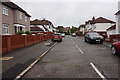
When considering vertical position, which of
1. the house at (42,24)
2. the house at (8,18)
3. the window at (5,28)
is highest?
the house at (42,24)

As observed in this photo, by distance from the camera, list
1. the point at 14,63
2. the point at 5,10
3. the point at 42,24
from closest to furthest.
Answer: the point at 14,63, the point at 5,10, the point at 42,24

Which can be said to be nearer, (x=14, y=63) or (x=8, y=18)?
(x=14, y=63)

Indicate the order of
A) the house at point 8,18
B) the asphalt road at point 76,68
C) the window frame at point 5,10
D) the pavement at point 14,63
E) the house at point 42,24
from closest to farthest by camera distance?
the asphalt road at point 76,68 < the pavement at point 14,63 < the house at point 8,18 < the window frame at point 5,10 < the house at point 42,24

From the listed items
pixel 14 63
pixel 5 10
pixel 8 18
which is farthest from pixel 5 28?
pixel 14 63

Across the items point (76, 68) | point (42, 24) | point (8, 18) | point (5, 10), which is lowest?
point (76, 68)

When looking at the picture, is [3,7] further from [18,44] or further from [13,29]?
[18,44]

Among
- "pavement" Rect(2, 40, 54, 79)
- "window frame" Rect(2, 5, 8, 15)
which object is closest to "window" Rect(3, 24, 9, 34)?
"window frame" Rect(2, 5, 8, 15)

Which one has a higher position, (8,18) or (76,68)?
(8,18)

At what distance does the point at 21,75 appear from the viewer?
3695mm

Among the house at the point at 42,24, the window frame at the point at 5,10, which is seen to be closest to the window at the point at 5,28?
the window frame at the point at 5,10

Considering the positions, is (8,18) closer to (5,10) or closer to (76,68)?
(5,10)

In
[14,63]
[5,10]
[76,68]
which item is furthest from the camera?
[5,10]

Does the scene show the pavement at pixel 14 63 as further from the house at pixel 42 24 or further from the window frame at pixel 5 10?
the house at pixel 42 24

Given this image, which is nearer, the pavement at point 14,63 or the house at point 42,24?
the pavement at point 14,63
